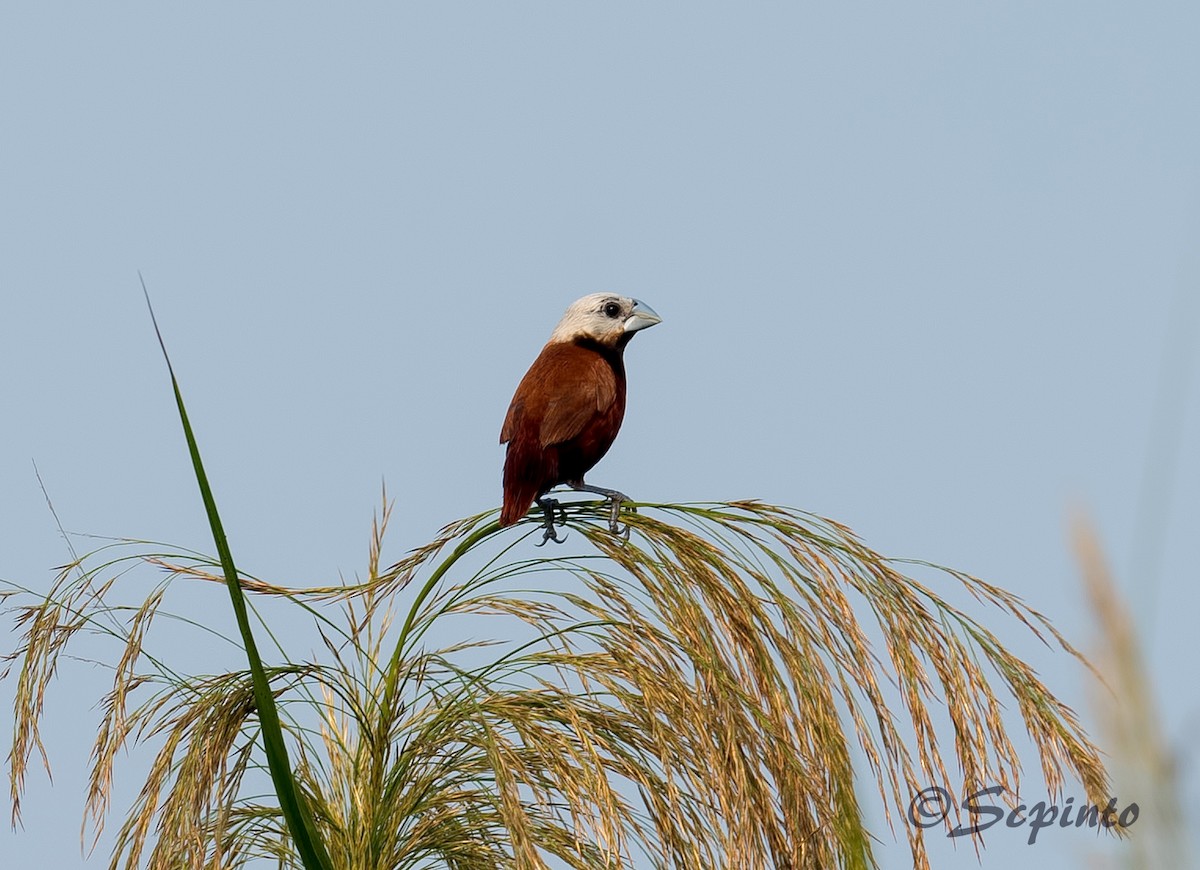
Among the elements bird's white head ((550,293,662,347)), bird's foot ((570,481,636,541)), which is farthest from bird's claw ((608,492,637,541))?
bird's white head ((550,293,662,347))

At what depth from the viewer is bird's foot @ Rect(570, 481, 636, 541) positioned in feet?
9.78

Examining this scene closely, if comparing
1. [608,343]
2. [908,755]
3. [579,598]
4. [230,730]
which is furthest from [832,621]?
[608,343]

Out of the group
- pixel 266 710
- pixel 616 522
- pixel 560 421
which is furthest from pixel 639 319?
pixel 266 710

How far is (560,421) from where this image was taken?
412 centimetres

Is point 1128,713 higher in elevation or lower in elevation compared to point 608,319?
lower

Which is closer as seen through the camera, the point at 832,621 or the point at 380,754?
the point at 832,621

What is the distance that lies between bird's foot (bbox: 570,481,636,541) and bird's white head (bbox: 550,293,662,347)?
0.71 m

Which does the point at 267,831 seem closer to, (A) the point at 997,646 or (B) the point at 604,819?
(B) the point at 604,819

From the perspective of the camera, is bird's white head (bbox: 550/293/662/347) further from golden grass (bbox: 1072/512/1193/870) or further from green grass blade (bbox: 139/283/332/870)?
golden grass (bbox: 1072/512/1193/870)

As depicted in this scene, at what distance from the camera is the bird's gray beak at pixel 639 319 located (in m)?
4.84

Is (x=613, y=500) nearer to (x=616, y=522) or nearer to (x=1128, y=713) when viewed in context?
(x=616, y=522)

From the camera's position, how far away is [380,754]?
296cm

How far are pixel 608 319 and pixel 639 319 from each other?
4.0 inches

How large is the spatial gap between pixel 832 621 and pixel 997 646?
33cm
